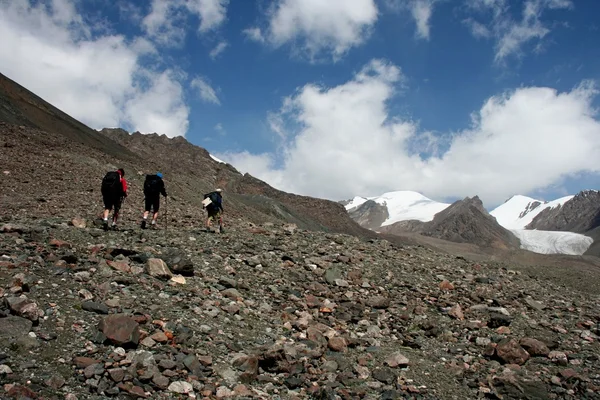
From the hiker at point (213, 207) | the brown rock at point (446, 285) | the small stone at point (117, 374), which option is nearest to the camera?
the small stone at point (117, 374)

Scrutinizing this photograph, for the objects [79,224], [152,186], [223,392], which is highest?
[152,186]

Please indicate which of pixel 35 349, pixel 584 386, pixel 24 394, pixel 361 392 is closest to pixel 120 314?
pixel 35 349

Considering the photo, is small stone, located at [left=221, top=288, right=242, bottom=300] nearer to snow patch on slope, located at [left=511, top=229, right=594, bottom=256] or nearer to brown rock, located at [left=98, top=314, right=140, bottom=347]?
brown rock, located at [left=98, top=314, right=140, bottom=347]

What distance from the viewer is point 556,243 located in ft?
597

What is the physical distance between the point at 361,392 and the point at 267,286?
12.7 feet

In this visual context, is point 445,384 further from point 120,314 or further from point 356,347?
point 120,314

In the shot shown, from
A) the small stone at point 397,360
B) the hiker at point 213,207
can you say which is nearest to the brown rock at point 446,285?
the small stone at point 397,360

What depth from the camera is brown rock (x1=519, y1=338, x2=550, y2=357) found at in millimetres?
8180

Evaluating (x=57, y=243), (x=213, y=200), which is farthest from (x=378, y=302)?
(x=213, y=200)

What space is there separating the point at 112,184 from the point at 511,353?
10.5 metres

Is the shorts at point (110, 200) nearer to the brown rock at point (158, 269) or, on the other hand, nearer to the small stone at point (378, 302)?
the brown rock at point (158, 269)

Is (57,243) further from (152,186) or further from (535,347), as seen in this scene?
(535,347)

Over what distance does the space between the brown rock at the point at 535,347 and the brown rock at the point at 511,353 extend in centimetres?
29

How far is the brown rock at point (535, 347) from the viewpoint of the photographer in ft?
26.8
